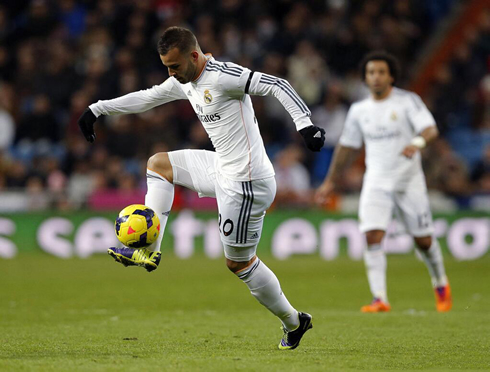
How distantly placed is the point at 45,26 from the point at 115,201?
5.48 m

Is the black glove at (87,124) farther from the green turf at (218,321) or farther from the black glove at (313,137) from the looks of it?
the black glove at (313,137)

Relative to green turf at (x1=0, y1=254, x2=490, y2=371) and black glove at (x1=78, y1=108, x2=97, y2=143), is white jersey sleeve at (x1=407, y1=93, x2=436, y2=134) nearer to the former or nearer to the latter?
green turf at (x1=0, y1=254, x2=490, y2=371)

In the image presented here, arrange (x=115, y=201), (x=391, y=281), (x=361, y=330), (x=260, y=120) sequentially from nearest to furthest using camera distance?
(x=361, y=330) → (x=391, y=281) → (x=115, y=201) → (x=260, y=120)

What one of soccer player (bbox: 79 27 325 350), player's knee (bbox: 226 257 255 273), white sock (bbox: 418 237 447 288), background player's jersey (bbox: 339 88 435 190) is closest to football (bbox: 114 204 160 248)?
soccer player (bbox: 79 27 325 350)

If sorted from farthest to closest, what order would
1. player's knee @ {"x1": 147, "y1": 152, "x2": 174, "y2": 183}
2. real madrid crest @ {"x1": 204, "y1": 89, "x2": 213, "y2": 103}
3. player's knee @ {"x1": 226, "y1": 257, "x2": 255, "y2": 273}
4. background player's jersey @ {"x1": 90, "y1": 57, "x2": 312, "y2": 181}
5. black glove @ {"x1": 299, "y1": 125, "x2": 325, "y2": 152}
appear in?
1. player's knee @ {"x1": 147, "y1": 152, "x2": 174, "y2": 183}
2. player's knee @ {"x1": 226, "y1": 257, "x2": 255, "y2": 273}
3. real madrid crest @ {"x1": 204, "y1": 89, "x2": 213, "y2": 103}
4. background player's jersey @ {"x1": 90, "y1": 57, "x2": 312, "y2": 181}
5. black glove @ {"x1": 299, "y1": 125, "x2": 325, "y2": 152}

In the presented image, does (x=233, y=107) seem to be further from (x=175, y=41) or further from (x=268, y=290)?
(x=268, y=290)

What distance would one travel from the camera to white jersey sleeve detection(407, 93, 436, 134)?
9656 mm

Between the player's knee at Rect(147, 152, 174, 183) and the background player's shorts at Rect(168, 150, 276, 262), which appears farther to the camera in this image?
the player's knee at Rect(147, 152, 174, 183)

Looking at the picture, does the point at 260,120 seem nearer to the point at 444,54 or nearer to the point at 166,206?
the point at 444,54

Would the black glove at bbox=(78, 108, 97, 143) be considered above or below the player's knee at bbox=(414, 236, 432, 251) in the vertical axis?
above

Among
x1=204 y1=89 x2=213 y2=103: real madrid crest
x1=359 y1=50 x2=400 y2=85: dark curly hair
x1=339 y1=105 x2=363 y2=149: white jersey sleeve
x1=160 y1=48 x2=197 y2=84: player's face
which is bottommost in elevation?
x1=204 y1=89 x2=213 y2=103: real madrid crest

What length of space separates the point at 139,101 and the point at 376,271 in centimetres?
393

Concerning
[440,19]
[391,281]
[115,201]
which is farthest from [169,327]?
[440,19]

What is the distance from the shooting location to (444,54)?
2050 cm
